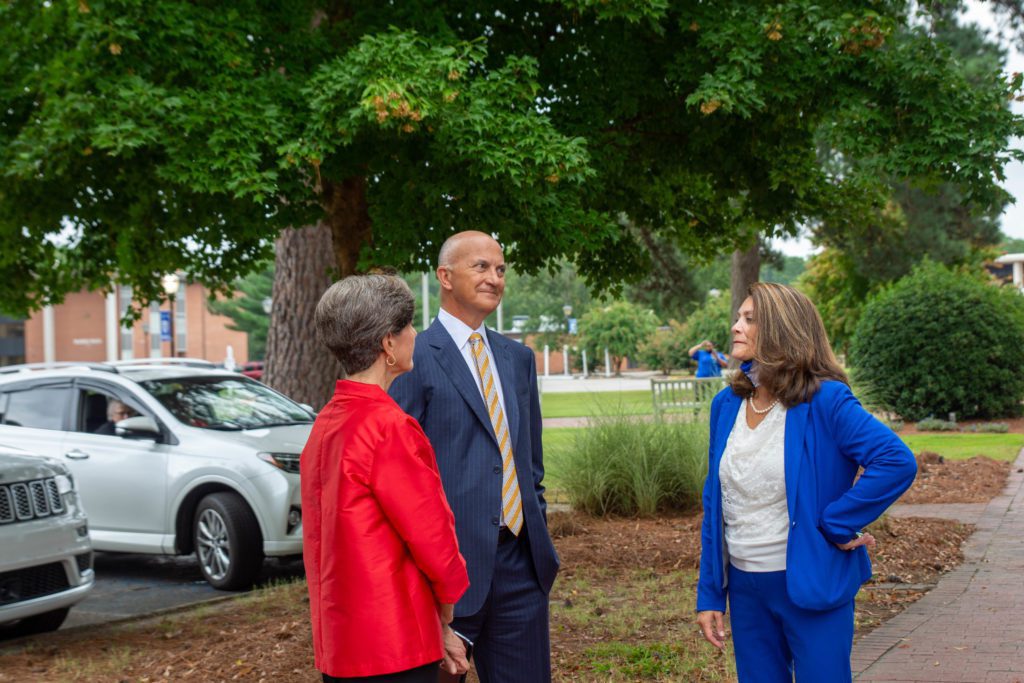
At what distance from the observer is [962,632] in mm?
6133

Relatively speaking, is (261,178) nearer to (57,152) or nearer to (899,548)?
(57,152)

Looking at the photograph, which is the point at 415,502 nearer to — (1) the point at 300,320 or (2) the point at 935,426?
(1) the point at 300,320

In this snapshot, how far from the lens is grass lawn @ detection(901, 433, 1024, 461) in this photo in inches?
603

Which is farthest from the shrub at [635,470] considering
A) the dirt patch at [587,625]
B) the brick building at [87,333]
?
the brick building at [87,333]

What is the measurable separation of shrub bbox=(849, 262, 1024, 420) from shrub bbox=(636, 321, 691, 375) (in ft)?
122

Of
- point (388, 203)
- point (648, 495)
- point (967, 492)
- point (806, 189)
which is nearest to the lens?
point (388, 203)

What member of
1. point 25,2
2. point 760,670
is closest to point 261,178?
point 25,2

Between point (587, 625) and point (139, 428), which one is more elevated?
point (139, 428)

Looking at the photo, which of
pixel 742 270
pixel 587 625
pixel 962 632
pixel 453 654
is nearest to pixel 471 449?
pixel 453 654

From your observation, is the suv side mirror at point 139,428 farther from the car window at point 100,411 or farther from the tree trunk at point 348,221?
the tree trunk at point 348,221

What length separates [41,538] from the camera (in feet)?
21.8

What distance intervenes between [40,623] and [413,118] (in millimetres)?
4262

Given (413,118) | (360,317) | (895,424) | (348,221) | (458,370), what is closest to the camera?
(360,317)

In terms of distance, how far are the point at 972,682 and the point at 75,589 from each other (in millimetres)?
5150
